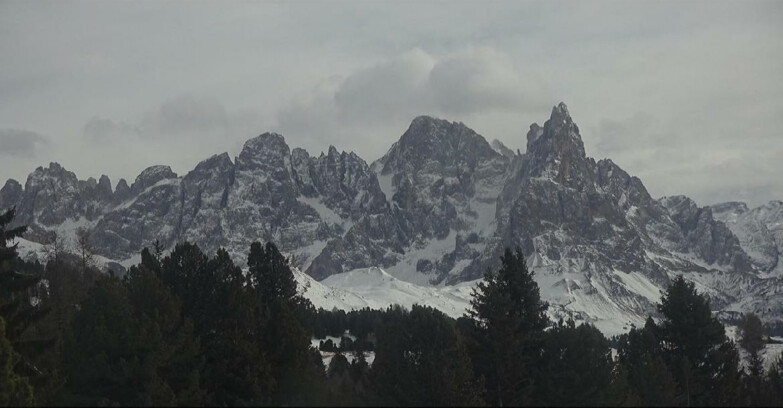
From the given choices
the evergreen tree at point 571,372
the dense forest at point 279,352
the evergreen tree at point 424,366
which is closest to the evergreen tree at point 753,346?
the dense forest at point 279,352

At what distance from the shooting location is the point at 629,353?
8638 cm

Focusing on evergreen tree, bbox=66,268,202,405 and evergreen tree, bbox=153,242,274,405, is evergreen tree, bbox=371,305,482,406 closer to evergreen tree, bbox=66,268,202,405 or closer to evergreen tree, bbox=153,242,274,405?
evergreen tree, bbox=153,242,274,405

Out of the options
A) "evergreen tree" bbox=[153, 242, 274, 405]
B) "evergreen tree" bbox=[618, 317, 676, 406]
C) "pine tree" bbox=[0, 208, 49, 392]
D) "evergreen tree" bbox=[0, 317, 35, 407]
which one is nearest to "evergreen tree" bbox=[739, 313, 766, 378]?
"evergreen tree" bbox=[618, 317, 676, 406]

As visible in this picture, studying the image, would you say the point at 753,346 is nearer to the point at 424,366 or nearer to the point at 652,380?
the point at 652,380

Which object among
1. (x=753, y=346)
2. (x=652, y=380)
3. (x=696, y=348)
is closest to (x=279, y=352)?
(x=652, y=380)

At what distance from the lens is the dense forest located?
48.0 m

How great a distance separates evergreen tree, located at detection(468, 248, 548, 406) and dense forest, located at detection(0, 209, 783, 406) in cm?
→ 10

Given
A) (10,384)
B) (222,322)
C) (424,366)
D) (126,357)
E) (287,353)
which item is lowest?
(10,384)

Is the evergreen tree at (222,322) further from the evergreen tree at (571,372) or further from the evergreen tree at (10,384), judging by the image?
the evergreen tree at (571,372)

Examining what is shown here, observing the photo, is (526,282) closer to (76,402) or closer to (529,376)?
(529,376)

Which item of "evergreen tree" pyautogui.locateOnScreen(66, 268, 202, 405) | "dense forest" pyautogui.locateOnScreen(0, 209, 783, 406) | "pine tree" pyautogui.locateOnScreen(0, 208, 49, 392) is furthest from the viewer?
"pine tree" pyautogui.locateOnScreen(0, 208, 49, 392)

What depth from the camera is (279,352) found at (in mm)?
59531

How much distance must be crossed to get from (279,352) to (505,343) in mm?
14860

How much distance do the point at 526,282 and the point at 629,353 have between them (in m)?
25.6
